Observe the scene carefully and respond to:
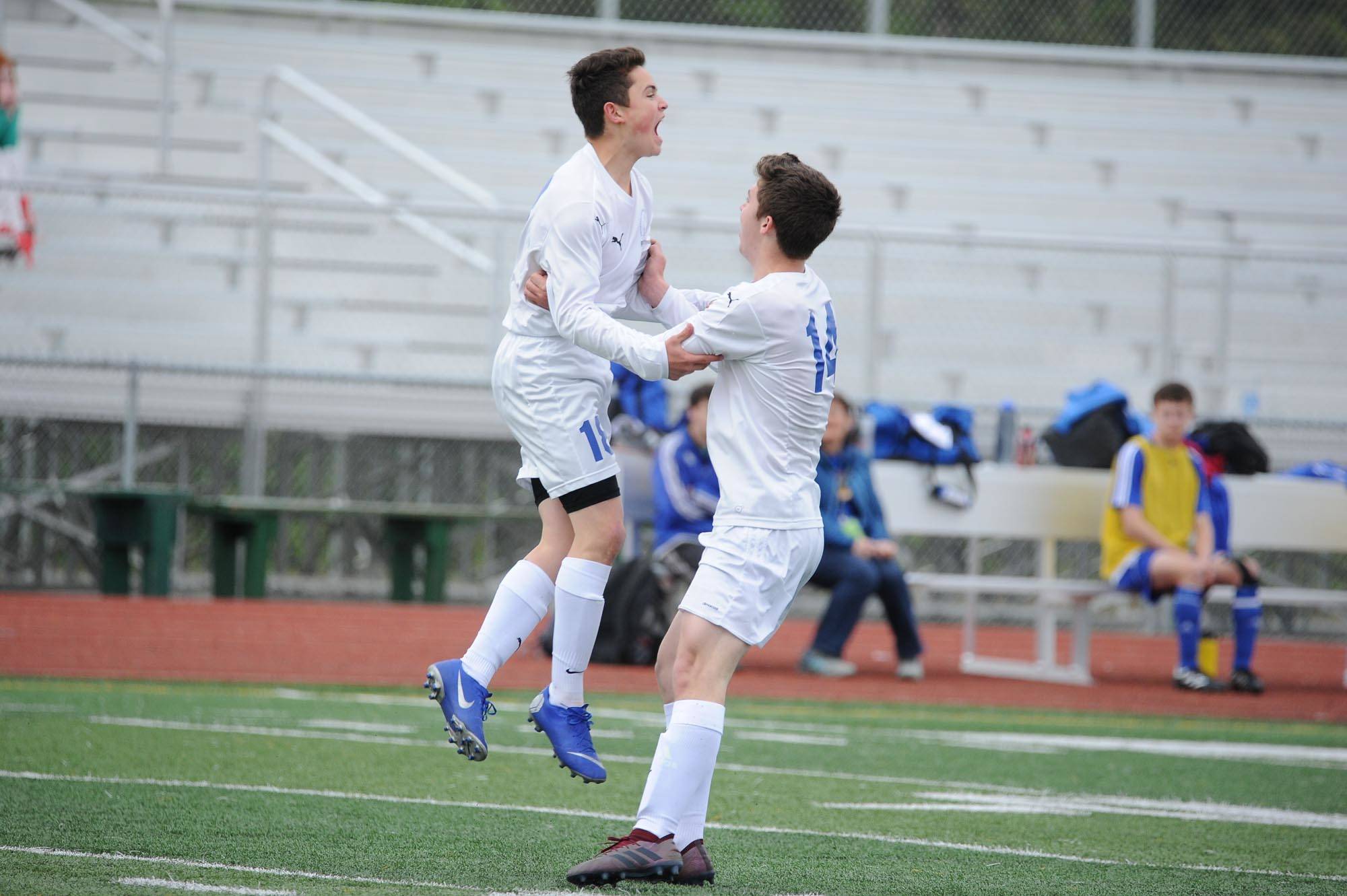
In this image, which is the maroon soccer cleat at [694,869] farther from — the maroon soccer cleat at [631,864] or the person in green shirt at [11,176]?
the person in green shirt at [11,176]

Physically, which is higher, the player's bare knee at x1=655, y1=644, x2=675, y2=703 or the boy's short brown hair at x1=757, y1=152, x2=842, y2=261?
the boy's short brown hair at x1=757, y1=152, x2=842, y2=261

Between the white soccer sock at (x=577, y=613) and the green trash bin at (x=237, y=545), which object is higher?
the white soccer sock at (x=577, y=613)

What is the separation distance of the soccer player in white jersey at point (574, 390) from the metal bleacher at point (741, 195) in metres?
7.68

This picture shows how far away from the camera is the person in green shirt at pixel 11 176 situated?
1281 centimetres

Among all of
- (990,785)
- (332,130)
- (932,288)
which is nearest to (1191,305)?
(932,288)

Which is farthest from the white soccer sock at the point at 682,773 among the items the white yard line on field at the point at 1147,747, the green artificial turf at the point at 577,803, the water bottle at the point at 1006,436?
the water bottle at the point at 1006,436

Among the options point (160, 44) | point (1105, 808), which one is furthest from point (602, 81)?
point (160, 44)

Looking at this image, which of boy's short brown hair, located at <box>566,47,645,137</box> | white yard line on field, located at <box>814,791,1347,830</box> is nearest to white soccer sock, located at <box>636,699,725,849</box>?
white yard line on field, located at <box>814,791,1347,830</box>

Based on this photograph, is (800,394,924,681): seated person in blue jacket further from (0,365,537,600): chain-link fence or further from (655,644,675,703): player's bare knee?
(655,644,675,703): player's bare knee

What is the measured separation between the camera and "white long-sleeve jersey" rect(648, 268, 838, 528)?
4082 mm

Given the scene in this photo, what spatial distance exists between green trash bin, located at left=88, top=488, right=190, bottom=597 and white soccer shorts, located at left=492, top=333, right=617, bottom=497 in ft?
25.0

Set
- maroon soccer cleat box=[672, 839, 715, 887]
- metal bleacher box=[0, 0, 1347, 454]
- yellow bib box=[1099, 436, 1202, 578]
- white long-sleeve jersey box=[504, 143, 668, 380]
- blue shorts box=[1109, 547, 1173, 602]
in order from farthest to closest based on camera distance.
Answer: metal bleacher box=[0, 0, 1347, 454]
yellow bib box=[1099, 436, 1202, 578]
blue shorts box=[1109, 547, 1173, 602]
white long-sleeve jersey box=[504, 143, 668, 380]
maroon soccer cleat box=[672, 839, 715, 887]

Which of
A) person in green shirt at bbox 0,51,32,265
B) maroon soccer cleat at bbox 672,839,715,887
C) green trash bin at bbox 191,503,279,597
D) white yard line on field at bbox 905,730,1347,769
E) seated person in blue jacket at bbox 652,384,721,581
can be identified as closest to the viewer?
maroon soccer cleat at bbox 672,839,715,887

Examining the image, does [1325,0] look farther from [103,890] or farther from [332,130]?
[103,890]
